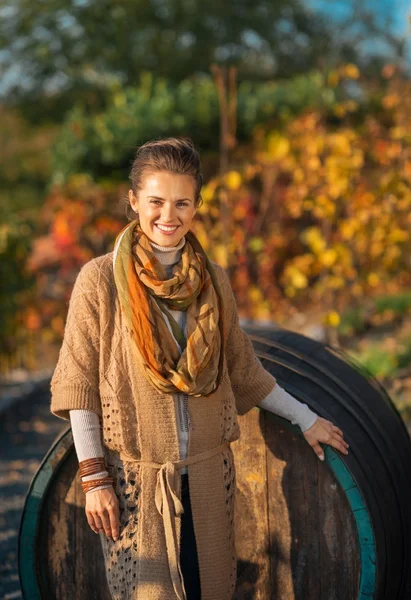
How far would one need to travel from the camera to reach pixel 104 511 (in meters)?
2.38

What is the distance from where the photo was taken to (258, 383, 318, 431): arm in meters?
2.63

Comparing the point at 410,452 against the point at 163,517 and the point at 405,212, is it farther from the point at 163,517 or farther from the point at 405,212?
the point at 405,212

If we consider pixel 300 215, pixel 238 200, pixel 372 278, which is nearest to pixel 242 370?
pixel 372 278

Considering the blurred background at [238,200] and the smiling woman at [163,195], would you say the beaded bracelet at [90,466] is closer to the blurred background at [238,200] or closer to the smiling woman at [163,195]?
the smiling woman at [163,195]

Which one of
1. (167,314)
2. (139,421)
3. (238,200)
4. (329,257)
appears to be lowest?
(139,421)

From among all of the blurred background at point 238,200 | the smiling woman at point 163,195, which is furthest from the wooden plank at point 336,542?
the blurred background at point 238,200

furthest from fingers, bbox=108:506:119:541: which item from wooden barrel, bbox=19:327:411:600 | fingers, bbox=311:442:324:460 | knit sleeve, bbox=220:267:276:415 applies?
fingers, bbox=311:442:324:460

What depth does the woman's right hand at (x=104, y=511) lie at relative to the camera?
2.37 m

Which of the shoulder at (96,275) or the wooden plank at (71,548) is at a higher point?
the shoulder at (96,275)

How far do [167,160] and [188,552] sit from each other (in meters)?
1.10

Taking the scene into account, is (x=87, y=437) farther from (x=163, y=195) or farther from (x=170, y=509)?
(x=163, y=195)


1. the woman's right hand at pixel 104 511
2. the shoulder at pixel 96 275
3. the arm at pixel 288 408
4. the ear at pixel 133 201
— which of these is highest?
the ear at pixel 133 201

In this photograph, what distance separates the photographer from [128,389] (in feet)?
7.93

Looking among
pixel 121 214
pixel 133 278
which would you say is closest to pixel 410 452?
pixel 133 278
